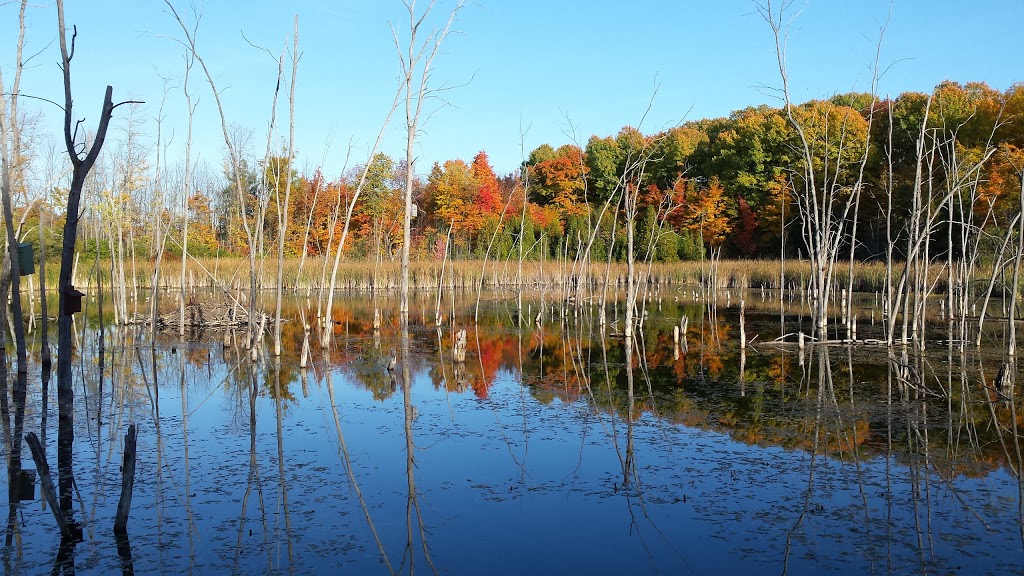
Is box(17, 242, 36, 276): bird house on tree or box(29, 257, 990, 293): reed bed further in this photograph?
box(29, 257, 990, 293): reed bed

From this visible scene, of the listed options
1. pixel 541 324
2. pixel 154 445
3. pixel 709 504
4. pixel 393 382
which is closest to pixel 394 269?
pixel 541 324

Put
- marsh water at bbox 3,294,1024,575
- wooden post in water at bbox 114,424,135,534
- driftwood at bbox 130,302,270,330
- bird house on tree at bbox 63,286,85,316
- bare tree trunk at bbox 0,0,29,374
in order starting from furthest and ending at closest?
driftwood at bbox 130,302,270,330
bare tree trunk at bbox 0,0,29,374
bird house on tree at bbox 63,286,85,316
marsh water at bbox 3,294,1024,575
wooden post in water at bbox 114,424,135,534

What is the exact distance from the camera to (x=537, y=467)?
7.06 m

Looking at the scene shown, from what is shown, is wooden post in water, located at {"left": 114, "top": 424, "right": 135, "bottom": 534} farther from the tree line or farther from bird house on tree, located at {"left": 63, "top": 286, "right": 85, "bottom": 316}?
the tree line

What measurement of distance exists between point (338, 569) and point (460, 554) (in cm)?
80

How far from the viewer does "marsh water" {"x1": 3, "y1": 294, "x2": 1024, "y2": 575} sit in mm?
4953

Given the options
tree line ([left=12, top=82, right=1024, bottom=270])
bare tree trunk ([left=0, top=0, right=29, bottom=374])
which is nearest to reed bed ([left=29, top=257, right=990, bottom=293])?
tree line ([left=12, top=82, right=1024, bottom=270])

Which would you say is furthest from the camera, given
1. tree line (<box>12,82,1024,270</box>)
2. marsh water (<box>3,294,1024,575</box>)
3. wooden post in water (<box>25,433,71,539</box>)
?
tree line (<box>12,82,1024,270</box>)

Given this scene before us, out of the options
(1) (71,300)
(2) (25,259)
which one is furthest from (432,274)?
(1) (71,300)

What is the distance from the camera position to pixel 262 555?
191 inches

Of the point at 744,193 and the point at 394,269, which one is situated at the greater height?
the point at 744,193

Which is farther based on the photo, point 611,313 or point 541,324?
point 611,313

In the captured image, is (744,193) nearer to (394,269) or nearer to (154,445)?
(394,269)

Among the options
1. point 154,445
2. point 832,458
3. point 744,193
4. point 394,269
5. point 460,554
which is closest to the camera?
point 460,554
